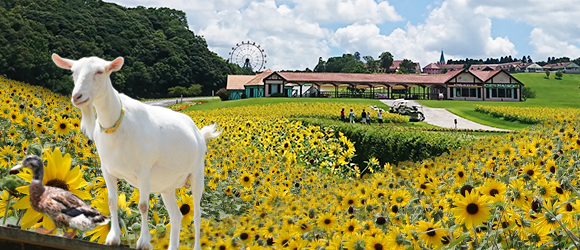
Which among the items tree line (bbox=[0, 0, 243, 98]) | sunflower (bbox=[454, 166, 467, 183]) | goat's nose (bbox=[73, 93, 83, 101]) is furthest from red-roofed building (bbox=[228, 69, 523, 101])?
goat's nose (bbox=[73, 93, 83, 101])

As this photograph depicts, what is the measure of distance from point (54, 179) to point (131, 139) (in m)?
0.47

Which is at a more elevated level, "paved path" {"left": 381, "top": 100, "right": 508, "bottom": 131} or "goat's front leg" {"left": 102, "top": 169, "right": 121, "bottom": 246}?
"goat's front leg" {"left": 102, "top": 169, "right": 121, "bottom": 246}

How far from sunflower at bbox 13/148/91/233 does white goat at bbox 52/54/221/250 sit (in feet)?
0.62

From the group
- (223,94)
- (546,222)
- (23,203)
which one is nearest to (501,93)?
(223,94)

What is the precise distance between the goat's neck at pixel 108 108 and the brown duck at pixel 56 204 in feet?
1.04

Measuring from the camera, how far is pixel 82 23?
3831 cm

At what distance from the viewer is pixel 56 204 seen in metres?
2.23

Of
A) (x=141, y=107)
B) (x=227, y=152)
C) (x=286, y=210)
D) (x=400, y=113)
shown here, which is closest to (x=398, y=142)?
(x=227, y=152)

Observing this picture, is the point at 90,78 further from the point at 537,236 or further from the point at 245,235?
the point at 537,236

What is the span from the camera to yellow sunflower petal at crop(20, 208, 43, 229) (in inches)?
95.0

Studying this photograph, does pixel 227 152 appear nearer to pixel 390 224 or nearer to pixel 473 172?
A: pixel 473 172

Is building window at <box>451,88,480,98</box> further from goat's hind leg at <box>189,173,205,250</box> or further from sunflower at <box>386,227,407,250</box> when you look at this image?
goat's hind leg at <box>189,173,205,250</box>

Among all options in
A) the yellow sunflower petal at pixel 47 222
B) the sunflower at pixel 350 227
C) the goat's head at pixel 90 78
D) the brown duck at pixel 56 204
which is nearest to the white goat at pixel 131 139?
the goat's head at pixel 90 78

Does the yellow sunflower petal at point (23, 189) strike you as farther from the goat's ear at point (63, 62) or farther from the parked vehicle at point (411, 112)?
the parked vehicle at point (411, 112)
